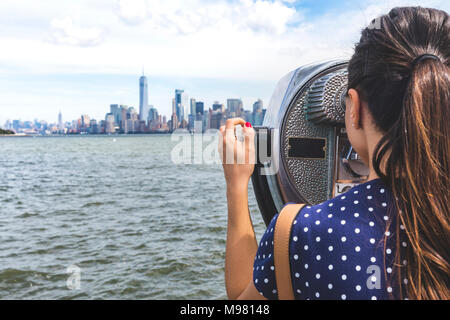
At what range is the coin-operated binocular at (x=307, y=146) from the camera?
5.67 ft

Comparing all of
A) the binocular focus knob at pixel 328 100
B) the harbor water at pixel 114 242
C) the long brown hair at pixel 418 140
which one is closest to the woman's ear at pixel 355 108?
the long brown hair at pixel 418 140

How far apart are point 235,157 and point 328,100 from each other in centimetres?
64

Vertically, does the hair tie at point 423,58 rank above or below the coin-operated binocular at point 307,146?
above

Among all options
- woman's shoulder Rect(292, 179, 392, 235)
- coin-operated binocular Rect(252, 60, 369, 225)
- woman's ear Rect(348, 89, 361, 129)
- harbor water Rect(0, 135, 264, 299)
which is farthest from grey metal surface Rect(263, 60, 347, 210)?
woman's shoulder Rect(292, 179, 392, 235)

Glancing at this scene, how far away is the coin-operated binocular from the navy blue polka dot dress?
0.82 m

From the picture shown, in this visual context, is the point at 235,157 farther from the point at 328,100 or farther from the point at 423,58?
the point at 328,100

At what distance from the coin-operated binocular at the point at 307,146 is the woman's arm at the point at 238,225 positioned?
0.54m

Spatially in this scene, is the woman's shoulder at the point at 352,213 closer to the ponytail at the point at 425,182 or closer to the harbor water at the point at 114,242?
the ponytail at the point at 425,182

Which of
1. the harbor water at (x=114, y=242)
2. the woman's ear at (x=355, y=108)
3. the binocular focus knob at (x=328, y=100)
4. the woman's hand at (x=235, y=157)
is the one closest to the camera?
the woman's ear at (x=355, y=108)

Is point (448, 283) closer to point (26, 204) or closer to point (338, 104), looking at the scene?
point (338, 104)

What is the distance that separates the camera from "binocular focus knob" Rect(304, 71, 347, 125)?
66.5 inches

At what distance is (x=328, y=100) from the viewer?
1.69 metres
